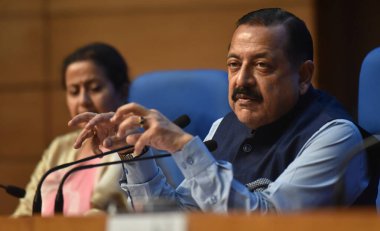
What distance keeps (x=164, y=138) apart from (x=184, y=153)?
0.21 feet

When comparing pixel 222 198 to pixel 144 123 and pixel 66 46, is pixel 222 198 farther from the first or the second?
pixel 66 46

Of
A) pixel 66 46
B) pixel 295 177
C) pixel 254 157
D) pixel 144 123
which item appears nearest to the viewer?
pixel 144 123

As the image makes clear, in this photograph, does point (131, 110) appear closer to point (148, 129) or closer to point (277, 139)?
point (148, 129)

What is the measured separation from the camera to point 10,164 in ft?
14.3

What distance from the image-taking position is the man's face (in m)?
2.11

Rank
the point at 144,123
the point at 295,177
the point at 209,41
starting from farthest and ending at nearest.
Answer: the point at 209,41 < the point at 295,177 < the point at 144,123

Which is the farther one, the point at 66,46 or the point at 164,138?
the point at 66,46

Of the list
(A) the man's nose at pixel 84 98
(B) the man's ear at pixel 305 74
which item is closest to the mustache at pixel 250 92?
(B) the man's ear at pixel 305 74

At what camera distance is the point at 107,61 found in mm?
3281

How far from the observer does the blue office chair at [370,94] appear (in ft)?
7.26

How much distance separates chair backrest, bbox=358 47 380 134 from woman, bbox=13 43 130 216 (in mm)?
1075

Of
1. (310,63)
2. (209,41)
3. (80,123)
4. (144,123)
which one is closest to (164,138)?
(144,123)

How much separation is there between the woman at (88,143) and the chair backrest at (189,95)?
38 centimetres

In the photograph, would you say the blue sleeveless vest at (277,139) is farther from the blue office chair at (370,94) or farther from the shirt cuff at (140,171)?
the shirt cuff at (140,171)
